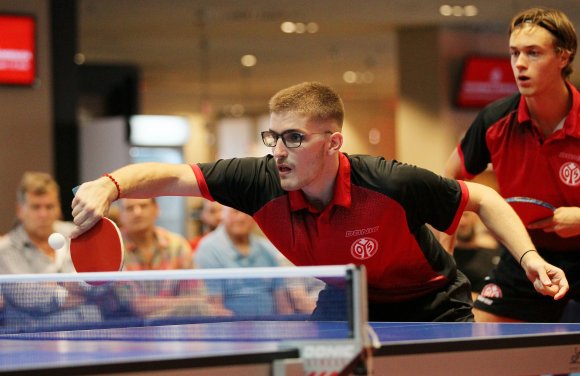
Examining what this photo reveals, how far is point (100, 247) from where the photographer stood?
9.98 ft

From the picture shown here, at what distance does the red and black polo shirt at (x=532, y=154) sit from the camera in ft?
13.2

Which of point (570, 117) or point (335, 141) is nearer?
point (335, 141)

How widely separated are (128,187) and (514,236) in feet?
4.19

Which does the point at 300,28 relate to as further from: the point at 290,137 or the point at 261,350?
the point at 261,350

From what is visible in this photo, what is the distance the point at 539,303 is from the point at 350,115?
62.5ft

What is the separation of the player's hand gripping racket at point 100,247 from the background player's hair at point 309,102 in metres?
0.70

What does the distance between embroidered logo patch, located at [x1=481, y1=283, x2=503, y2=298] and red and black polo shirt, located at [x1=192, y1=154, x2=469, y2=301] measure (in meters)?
0.78

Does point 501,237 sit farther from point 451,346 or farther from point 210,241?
point 210,241

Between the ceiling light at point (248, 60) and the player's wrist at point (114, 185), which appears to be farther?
the ceiling light at point (248, 60)

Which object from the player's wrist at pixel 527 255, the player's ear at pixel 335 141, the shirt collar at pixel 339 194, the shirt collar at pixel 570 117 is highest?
the shirt collar at pixel 570 117

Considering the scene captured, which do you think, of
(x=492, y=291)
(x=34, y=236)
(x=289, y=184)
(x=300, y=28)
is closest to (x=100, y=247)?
(x=289, y=184)

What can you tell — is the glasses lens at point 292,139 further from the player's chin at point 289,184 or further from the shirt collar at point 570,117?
the shirt collar at point 570,117

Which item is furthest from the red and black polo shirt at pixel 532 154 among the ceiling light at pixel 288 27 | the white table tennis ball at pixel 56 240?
the ceiling light at pixel 288 27

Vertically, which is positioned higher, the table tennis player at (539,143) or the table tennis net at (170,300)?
the table tennis player at (539,143)
